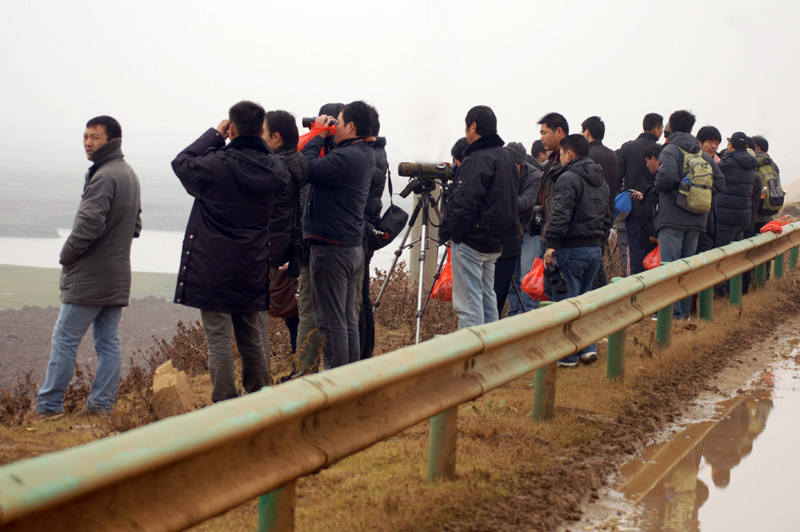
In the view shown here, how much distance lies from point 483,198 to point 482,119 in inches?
24.4

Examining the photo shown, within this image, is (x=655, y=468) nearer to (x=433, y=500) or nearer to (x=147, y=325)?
(x=433, y=500)

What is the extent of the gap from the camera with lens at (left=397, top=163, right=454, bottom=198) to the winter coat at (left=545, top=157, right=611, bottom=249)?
119 centimetres

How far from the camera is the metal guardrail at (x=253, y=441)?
212 centimetres

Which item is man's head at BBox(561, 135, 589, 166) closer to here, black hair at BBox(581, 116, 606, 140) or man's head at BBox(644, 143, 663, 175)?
black hair at BBox(581, 116, 606, 140)

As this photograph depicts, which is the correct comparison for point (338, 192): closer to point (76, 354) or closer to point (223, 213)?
point (223, 213)

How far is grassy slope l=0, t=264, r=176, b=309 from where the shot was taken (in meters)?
60.9

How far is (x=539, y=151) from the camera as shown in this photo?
1055 cm

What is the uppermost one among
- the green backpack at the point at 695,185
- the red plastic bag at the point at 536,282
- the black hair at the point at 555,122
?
the black hair at the point at 555,122

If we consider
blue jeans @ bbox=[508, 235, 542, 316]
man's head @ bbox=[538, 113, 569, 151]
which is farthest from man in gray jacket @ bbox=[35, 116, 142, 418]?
blue jeans @ bbox=[508, 235, 542, 316]

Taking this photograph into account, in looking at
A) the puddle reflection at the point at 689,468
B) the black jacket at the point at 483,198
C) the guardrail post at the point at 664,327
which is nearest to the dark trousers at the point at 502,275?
the black jacket at the point at 483,198

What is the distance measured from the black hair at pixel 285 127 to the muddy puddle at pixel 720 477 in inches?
119

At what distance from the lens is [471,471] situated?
434 centimetres

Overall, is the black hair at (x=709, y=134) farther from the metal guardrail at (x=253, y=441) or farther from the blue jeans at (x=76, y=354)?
the blue jeans at (x=76, y=354)

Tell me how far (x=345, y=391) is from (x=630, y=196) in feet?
24.1
